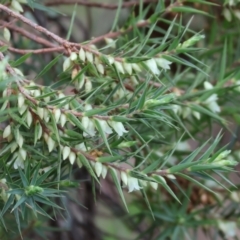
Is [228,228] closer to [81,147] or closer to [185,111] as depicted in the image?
[185,111]

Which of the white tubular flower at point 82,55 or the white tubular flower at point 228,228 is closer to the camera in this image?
the white tubular flower at point 82,55

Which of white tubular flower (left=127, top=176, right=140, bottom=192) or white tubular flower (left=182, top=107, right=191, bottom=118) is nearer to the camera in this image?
white tubular flower (left=127, top=176, right=140, bottom=192)

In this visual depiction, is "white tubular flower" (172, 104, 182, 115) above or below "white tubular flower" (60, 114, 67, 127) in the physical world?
below

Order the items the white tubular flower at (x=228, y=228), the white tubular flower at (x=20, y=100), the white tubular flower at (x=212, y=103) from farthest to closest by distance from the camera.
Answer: the white tubular flower at (x=228, y=228) → the white tubular flower at (x=212, y=103) → the white tubular flower at (x=20, y=100)

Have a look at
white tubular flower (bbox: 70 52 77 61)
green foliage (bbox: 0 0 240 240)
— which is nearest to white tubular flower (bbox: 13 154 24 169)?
green foliage (bbox: 0 0 240 240)

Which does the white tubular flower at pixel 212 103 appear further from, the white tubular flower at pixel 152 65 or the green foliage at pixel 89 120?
the white tubular flower at pixel 152 65

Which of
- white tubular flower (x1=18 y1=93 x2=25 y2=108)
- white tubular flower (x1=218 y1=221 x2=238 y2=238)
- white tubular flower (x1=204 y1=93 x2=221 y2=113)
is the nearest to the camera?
white tubular flower (x1=18 y1=93 x2=25 y2=108)

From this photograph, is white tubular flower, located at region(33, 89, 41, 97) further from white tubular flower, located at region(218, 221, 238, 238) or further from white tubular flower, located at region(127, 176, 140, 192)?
white tubular flower, located at region(218, 221, 238, 238)

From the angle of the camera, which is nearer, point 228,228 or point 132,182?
point 132,182

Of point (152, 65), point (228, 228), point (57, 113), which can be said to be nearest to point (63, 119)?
point (57, 113)

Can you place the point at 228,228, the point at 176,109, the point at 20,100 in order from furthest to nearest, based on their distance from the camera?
the point at 228,228 < the point at 176,109 < the point at 20,100

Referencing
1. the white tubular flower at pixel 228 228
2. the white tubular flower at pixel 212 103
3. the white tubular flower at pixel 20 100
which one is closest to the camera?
the white tubular flower at pixel 20 100

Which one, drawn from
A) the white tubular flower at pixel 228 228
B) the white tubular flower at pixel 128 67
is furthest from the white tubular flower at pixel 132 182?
the white tubular flower at pixel 228 228

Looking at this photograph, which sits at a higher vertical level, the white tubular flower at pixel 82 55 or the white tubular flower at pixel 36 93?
the white tubular flower at pixel 82 55
